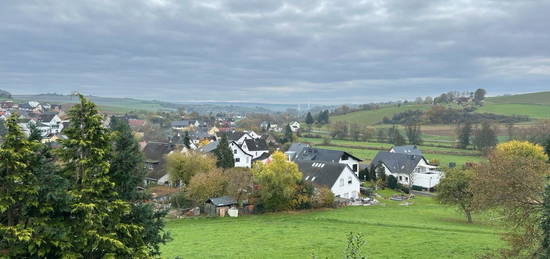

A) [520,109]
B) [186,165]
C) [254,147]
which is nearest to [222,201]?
[186,165]

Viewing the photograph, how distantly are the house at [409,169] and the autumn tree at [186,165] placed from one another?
1320 inches

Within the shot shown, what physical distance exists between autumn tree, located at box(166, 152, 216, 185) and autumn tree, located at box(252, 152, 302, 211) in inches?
441

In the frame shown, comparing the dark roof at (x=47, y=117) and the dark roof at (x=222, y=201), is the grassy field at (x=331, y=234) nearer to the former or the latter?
the dark roof at (x=222, y=201)

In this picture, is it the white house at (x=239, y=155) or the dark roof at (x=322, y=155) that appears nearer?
the dark roof at (x=322, y=155)

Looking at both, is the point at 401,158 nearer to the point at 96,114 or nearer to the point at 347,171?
the point at 347,171

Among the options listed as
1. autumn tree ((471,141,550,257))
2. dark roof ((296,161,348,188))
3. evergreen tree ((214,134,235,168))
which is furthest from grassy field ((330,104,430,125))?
autumn tree ((471,141,550,257))

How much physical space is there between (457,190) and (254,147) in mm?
53634

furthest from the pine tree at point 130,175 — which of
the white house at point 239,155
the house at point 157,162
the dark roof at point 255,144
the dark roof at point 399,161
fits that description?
the dark roof at point 255,144

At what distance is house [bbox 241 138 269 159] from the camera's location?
8412 cm

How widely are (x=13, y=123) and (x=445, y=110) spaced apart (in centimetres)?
15524

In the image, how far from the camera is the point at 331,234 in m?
31.6

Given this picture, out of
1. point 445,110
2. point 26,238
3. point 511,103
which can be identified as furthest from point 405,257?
point 511,103

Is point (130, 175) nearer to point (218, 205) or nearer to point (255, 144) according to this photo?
point (218, 205)

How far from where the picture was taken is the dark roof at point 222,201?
4138cm
